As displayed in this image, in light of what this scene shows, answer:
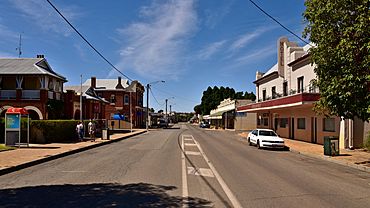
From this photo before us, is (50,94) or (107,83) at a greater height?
(107,83)

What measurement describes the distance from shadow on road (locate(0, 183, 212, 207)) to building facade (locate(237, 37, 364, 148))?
54.2 ft

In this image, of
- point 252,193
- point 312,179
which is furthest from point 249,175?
point 252,193

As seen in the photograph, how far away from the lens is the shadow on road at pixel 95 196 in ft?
25.3

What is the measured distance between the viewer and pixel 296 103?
2656 centimetres

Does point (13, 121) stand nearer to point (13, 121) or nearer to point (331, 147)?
point (13, 121)

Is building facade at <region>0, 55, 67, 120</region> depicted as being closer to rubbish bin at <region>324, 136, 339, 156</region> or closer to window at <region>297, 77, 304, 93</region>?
window at <region>297, 77, 304, 93</region>

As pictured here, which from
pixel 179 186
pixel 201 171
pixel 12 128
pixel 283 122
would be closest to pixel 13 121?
pixel 12 128

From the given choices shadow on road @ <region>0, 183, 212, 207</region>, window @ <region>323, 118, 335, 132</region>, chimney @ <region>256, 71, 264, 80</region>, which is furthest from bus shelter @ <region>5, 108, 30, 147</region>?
chimney @ <region>256, 71, 264, 80</region>

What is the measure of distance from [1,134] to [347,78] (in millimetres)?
21045

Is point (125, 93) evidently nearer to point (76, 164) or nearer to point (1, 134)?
→ point (1, 134)

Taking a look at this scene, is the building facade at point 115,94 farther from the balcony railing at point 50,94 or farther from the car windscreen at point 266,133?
the car windscreen at point 266,133

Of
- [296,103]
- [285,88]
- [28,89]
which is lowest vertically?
[296,103]

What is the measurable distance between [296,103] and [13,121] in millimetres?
18037

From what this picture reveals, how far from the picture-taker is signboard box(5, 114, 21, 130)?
21.6 metres
